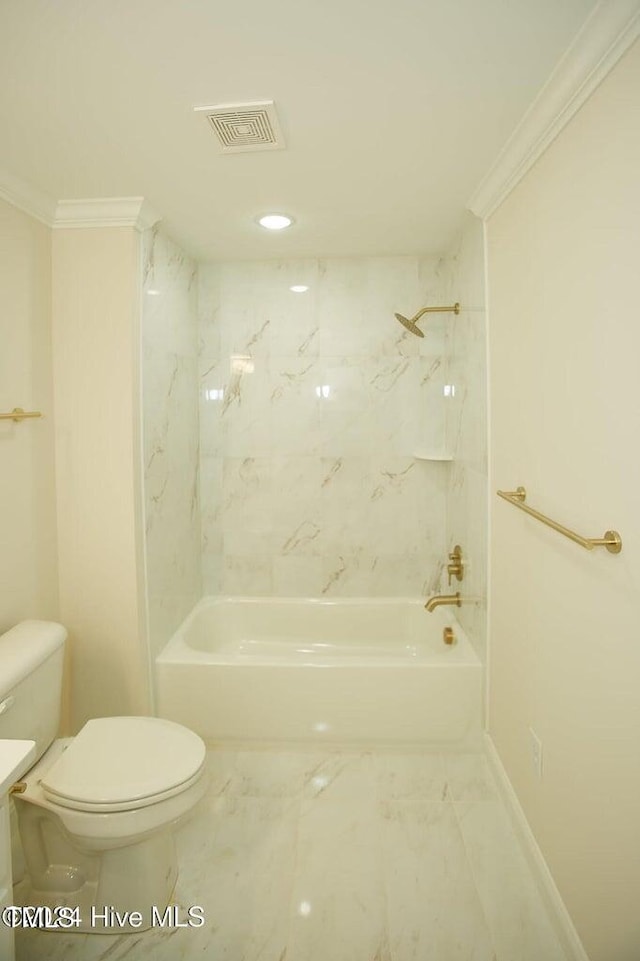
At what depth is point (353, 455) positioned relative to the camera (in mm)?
2752

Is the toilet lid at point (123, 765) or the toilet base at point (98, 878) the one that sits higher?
the toilet lid at point (123, 765)

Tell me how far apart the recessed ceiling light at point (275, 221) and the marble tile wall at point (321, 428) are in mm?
535

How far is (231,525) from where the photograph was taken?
2828 mm

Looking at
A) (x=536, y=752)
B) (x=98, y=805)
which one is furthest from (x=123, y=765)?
(x=536, y=752)

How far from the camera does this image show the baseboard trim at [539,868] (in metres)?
1.27

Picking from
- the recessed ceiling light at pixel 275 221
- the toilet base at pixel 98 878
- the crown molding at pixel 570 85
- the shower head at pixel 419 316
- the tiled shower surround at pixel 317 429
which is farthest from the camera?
the tiled shower surround at pixel 317 429

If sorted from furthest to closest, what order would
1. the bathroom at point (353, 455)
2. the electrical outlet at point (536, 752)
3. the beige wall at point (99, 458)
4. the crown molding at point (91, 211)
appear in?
the beige wall at point (99, 458) < the crown molding at point (91, 211) < the electrical outlet at point (536, 752) < the bathroom at point (353, 455)

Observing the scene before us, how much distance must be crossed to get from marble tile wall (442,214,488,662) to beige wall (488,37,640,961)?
0.27 meters

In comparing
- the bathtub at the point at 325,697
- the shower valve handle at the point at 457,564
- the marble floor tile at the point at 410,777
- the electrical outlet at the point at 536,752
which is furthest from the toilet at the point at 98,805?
the shower valve handle at the point at 457,564

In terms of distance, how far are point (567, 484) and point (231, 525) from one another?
1.92 m

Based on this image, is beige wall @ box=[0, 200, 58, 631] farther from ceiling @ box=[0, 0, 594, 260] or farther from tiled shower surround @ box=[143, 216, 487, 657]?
tiled shower surround @ box=[143, 216, 487, 657]

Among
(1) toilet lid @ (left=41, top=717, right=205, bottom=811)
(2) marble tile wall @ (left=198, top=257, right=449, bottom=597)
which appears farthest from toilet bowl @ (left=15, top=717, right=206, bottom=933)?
(2) marble tile wall @ (left=198, top=257, right=449, bottom=597)

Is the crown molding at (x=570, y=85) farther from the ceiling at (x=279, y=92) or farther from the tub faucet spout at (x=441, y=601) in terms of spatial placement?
the tub faucet spout at (x=441, y=601)

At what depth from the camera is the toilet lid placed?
1309 millimetres
